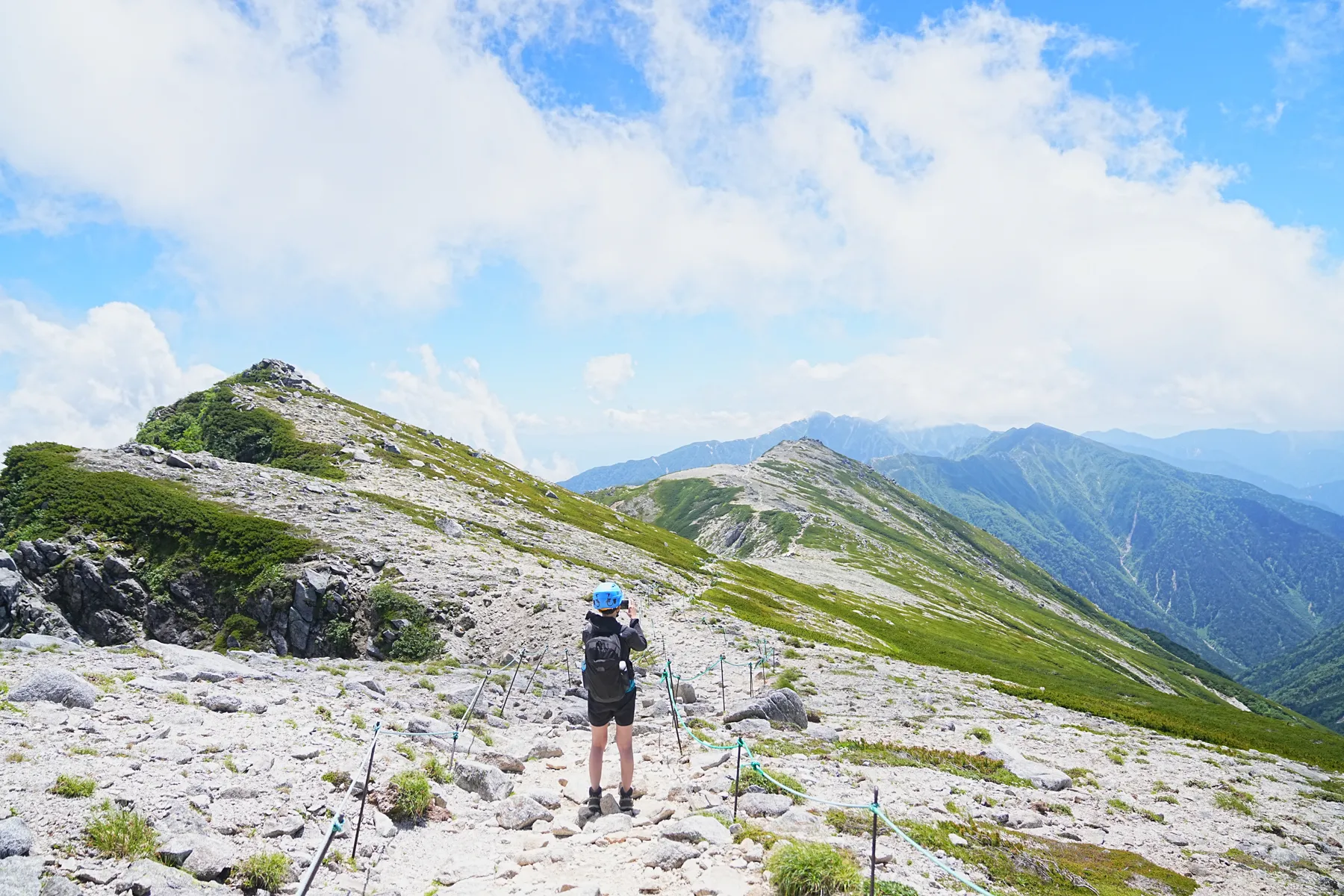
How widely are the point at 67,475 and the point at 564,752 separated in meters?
43.6

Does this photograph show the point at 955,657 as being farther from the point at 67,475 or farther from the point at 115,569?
the point at 67,475

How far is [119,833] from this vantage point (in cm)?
866

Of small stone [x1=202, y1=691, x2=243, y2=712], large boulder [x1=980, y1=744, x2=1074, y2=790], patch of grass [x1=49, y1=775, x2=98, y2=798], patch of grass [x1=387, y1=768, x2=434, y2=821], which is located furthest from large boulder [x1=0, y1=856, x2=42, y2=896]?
large boulder [x1=980, y1=744, x2=1074, y2=790]

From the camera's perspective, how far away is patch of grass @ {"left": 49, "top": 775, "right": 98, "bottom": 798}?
370 inches

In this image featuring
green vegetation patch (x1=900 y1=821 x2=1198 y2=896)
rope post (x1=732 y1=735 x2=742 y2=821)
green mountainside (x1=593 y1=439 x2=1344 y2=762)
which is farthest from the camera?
green mountainside (x1=593 y1=439 x2=1344 y2=762)

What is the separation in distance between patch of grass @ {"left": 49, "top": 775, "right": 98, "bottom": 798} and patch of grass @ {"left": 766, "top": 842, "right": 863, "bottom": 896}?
10.4 meters

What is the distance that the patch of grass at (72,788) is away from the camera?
9391 mm

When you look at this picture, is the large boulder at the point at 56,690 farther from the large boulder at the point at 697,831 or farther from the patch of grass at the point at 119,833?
the large boulder at the point at 697,831

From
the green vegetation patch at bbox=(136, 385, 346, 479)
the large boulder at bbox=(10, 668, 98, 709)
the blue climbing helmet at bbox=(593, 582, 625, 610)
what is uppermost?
the green vegetation patch at bbox=(136, 385, 346, 479)

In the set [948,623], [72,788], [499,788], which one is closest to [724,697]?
[499,788]

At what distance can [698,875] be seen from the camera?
9.88 m

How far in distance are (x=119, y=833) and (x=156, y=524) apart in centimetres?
3594

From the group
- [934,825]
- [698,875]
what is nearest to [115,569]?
[698,875]

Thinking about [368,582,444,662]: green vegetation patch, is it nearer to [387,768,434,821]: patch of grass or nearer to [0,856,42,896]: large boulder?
[387,768,434,821]: patch of grass
